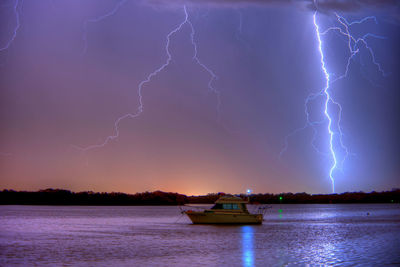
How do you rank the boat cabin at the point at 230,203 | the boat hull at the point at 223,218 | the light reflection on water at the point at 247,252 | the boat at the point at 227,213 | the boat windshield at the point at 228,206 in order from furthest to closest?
the boat hull at the point at 223,218
the boat windshield at the point at 228,206
the boat at the point at 227,213
the boat cabin at the point at 230,203
the light reflection on water at the point at 247,252

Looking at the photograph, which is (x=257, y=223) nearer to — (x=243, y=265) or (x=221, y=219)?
(x=221, y=219)

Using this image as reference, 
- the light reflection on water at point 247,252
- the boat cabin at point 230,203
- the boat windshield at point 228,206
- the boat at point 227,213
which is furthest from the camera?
the boat windshield at point 228,206

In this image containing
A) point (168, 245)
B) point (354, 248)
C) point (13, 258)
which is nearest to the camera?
point (13, 258)

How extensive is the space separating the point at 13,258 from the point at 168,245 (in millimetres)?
10316

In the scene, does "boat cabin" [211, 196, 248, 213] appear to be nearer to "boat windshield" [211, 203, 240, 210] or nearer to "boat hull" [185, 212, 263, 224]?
"boat windshield" [211, 203, 240, 210]

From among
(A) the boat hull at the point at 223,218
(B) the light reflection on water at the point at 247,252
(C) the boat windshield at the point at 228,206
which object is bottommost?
(B) the light reflection on water at the point at 247,252

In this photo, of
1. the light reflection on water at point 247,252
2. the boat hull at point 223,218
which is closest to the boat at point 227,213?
the boat hull at point 223,218

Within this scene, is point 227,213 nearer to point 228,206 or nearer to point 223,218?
point 228,206

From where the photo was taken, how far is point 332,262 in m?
22.2

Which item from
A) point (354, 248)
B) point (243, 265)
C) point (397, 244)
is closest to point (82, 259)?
point (243, 265)

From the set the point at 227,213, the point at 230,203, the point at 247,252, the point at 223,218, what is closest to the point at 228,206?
the point at 230,203

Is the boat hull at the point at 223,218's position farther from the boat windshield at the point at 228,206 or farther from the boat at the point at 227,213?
the boat windshield at the point at 228,206

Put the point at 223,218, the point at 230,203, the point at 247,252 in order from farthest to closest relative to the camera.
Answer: the point at 223,218 < the point at 230,203 < the point at 247,252

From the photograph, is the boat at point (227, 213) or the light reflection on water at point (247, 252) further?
the boat at point (227, 213)
